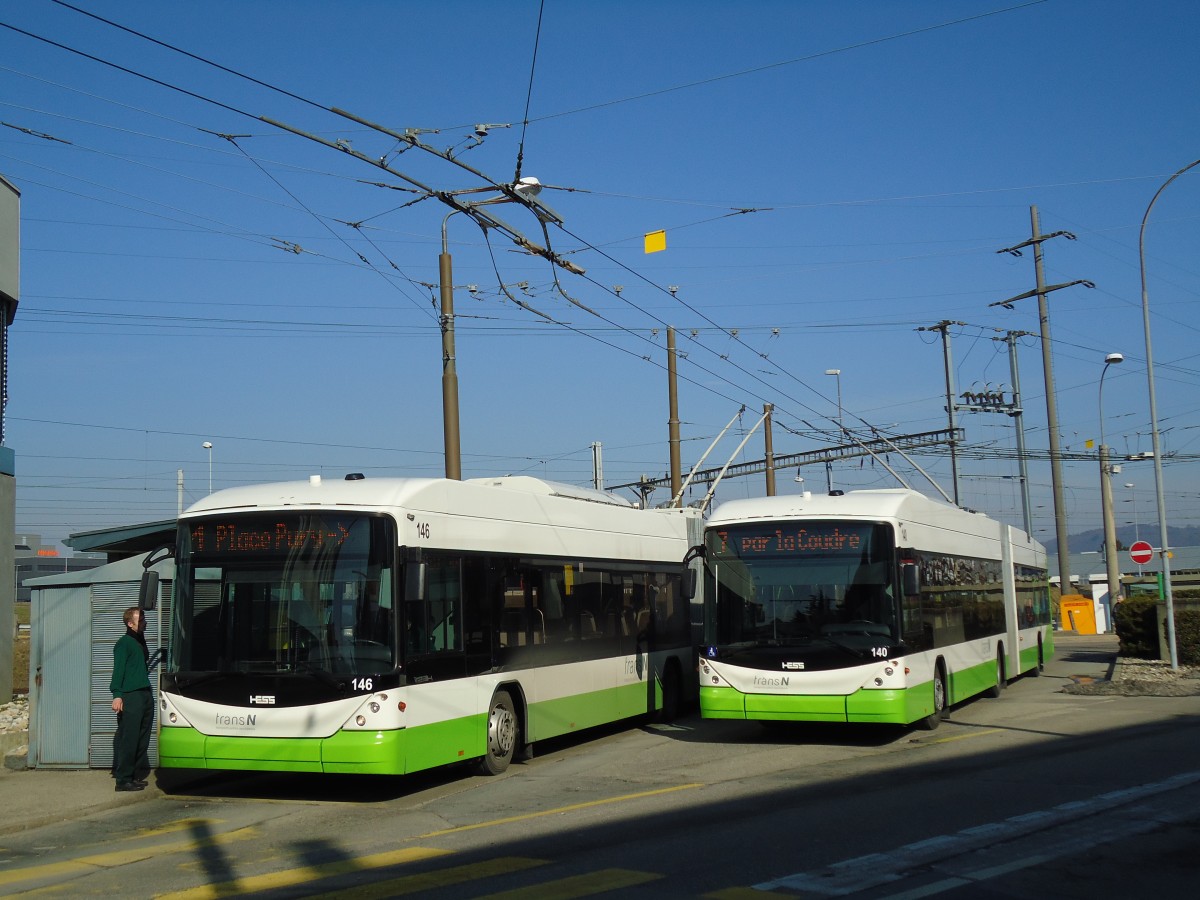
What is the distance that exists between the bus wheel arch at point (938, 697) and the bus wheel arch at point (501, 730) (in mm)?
5315

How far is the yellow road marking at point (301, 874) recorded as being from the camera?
7516 mm

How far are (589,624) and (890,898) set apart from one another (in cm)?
857

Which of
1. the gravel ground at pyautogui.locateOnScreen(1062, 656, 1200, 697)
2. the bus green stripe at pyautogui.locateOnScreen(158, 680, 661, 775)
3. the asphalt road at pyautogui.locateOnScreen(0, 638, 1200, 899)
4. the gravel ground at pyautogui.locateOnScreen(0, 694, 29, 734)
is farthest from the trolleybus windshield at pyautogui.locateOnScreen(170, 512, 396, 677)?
the gravel ground at pyautogui.locateOnScreen(1062, 656, 1200, 697)

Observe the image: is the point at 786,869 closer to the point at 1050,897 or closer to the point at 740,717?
the point at 1050,897

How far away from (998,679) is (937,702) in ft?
17.9

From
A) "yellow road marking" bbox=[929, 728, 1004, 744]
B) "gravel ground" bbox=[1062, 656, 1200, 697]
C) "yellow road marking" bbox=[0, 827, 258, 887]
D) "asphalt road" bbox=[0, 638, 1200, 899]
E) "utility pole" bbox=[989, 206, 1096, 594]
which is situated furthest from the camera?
"utility pole" bbox=[989, 206, 1096, 594]

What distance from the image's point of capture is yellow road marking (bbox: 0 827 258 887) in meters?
8.41

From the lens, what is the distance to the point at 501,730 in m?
12.8

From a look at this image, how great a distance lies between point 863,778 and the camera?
11.8 m

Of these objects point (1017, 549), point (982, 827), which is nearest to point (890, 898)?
point (982, 827)

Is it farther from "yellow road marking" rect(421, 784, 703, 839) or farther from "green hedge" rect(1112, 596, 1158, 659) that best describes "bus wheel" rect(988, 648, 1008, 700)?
"yellow road marking" rect(421, 784, 703, 839)

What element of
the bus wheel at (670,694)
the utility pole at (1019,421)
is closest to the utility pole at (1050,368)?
the utility pole at (1019,421)

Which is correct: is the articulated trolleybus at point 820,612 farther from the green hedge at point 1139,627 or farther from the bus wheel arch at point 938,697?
the green hedge at point 1139,627

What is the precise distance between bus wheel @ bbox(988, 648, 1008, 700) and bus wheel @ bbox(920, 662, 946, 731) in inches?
175
